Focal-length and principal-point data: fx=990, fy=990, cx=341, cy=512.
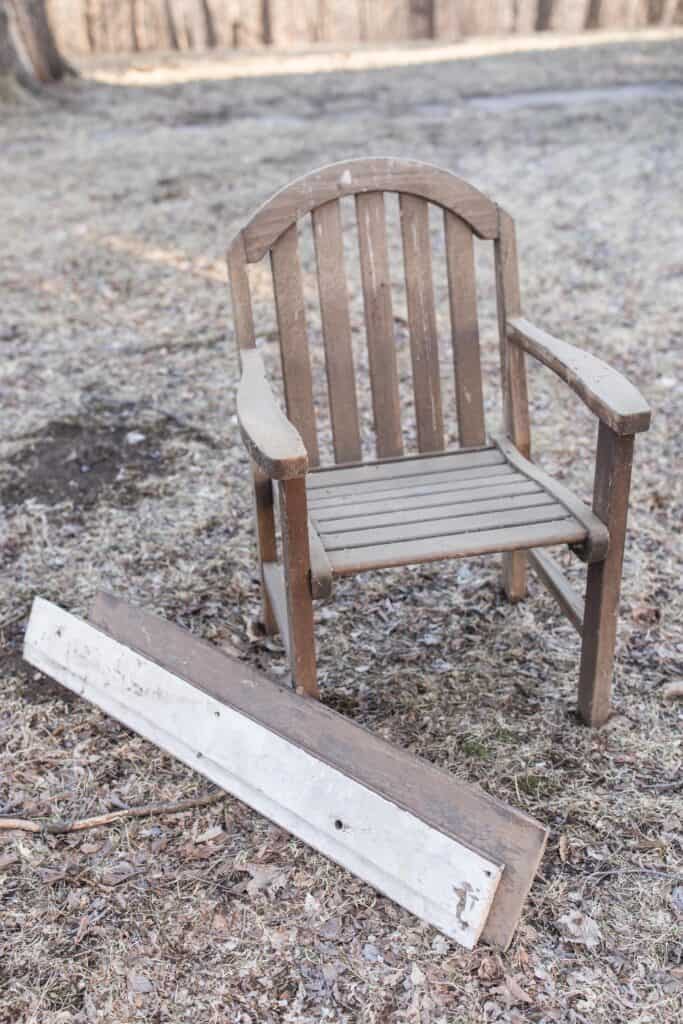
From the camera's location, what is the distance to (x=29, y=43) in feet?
36.6

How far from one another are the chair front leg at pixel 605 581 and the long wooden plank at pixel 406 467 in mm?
430

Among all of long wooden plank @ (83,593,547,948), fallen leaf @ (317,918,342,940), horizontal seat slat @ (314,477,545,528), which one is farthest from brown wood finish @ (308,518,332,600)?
fallen leaf @ (317,918,342,940)

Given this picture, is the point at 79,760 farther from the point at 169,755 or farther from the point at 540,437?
the point at 540,437

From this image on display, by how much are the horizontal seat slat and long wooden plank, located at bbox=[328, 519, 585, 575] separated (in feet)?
0.58

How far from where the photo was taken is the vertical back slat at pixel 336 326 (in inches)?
95.6

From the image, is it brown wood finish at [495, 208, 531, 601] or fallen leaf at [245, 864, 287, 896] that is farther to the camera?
brown wood finish at [495, 208, 531, 601]

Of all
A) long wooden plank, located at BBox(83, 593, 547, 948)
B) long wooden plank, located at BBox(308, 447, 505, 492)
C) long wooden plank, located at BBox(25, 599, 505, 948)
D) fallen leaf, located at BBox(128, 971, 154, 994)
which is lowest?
fallen leaf, located at BBox(128, 971, 154, 994)

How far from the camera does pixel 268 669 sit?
8.68 ft

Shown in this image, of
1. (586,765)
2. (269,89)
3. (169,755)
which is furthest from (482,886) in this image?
(269,89)

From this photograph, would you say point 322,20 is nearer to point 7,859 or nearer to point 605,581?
point 605,581

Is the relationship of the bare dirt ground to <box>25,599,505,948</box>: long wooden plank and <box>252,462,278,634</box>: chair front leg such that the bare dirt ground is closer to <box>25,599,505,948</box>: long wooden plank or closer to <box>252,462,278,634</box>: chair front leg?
<box>25,599,505,948</box>: long wooden plank

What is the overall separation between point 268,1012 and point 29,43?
38.4ft

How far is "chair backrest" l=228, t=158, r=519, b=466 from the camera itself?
2363mm

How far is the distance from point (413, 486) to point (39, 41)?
1092cm
